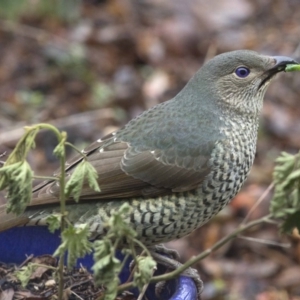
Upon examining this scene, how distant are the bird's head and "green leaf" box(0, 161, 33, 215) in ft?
5.13

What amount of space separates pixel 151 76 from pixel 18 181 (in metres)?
5.06

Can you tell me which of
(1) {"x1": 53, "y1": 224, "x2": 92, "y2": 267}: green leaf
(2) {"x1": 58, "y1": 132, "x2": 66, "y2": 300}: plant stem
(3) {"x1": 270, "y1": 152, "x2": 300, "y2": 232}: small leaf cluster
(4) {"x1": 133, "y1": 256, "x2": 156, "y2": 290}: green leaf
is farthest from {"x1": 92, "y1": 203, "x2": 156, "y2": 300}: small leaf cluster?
(3) {"x1": 270, "y1": 152, "x2": 300, "y2": 232}: small leaf cluster

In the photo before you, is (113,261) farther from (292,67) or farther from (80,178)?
(292,67)

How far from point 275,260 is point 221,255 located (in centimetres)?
38

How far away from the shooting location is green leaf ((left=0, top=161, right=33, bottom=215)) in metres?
2.24

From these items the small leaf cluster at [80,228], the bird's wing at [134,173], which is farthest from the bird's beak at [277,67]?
the small leaf cluster at [80,228]

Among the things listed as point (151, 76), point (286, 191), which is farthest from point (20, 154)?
point (151, 76)

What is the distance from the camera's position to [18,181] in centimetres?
224

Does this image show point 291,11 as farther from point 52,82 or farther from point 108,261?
point 108,261

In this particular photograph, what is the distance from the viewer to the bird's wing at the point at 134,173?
128 inches

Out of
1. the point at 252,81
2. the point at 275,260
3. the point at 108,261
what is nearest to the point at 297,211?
the point at 108,261

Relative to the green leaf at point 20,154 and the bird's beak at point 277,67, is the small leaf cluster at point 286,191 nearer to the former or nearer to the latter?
the green leaf at point 20,154

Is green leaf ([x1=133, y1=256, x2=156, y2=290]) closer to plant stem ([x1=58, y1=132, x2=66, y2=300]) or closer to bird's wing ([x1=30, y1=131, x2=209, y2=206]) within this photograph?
plant stem ([x1=58, y1=132, x2=66, y2=300])

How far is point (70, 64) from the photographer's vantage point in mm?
7270
